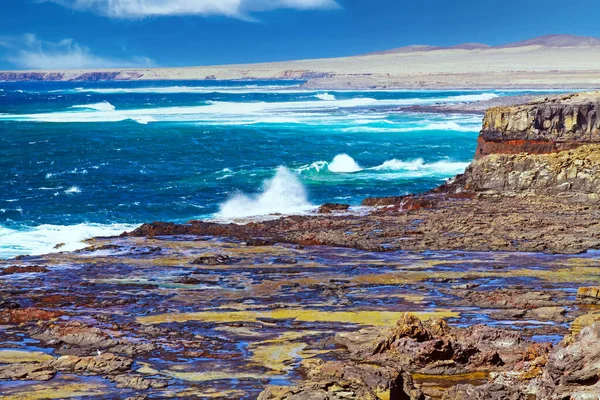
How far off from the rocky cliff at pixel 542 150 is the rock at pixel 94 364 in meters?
23.5

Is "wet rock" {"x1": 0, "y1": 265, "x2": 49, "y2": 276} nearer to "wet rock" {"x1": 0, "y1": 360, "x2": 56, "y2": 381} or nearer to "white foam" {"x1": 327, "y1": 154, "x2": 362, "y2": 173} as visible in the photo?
"wet rock" {"x1": 0, "y1": 360, "x2": 56, "y2": 381}

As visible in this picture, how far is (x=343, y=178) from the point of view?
165 ft

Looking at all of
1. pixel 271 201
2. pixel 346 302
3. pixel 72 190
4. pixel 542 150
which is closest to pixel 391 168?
pixel 271 201

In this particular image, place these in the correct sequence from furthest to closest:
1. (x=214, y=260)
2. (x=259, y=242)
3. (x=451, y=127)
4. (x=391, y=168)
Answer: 1. (x=451, y=127)
2. (x=391, y=168)
3. (x=259, y=242)
4. (x=214, y=260)

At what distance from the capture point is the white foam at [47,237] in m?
30.4

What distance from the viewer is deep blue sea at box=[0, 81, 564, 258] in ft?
130

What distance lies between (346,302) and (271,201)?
22239 millimetres

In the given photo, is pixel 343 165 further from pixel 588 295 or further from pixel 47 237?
pixel 588 295

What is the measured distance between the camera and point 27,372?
14.9 m

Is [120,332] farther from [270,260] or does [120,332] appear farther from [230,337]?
[270,260]

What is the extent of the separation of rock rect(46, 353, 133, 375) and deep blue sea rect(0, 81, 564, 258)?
1490 centimetres

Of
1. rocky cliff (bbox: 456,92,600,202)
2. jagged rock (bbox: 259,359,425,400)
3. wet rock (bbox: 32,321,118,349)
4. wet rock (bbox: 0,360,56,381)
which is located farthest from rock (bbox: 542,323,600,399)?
rocky cliff (bbox: 456,92,600,202)

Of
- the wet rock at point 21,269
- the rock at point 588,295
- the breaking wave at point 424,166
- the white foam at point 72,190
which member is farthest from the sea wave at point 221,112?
the rock at point 588,295

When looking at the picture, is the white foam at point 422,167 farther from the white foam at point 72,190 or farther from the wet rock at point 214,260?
the wet rock at point 214,260
